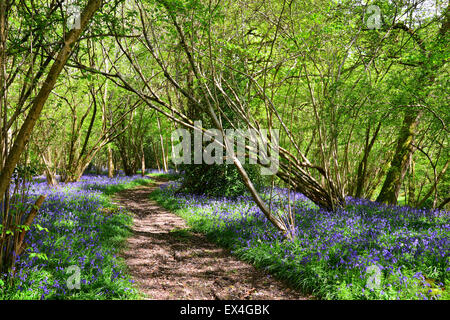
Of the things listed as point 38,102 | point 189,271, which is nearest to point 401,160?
point 189,271

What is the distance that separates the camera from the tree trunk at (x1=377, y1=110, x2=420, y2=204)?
31.0 ft

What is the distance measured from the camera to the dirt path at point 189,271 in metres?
4.50

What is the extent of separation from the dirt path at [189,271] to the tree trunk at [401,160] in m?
7.09

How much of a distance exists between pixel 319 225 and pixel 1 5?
22.5 feet

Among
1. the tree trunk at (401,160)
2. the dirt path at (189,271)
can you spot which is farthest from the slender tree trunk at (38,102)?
the tree trunk at (401,160)

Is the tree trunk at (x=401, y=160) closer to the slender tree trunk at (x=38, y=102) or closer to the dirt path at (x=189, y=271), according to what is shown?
the dirt path at (x=189, y=271)

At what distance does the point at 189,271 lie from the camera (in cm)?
538

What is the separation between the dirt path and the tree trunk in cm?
709

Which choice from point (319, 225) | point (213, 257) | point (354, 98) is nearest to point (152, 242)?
point (213, 257)

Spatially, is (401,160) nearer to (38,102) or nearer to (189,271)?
(189,271)
